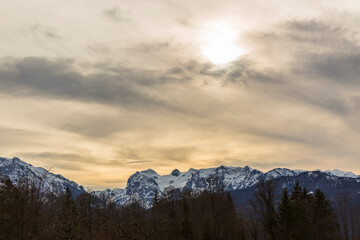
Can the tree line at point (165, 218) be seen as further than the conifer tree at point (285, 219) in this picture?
No

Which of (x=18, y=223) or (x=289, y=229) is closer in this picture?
(x=18, y=223)

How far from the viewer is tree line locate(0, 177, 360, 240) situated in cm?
3394

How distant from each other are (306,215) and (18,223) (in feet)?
144

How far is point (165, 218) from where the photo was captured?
242ft

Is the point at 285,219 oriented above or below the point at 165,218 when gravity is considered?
below

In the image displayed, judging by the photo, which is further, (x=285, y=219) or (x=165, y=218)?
(x=165, y=218)

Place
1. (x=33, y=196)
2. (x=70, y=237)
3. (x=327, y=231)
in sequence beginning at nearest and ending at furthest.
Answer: (x=33, y=196) < (x=70, y=237) < (x=327, y=231)

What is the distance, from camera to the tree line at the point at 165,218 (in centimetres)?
3394

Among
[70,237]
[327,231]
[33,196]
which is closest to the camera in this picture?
[33,196]

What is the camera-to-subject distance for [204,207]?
345ft

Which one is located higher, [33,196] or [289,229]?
[33,196]

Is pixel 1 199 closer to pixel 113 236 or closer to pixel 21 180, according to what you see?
pixel 21 180

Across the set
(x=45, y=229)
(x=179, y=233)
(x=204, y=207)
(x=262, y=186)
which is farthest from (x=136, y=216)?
(x=204, y=207)

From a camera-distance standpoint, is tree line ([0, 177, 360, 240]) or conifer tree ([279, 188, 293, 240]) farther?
conifer tree ([279, 188, 293, 240])
